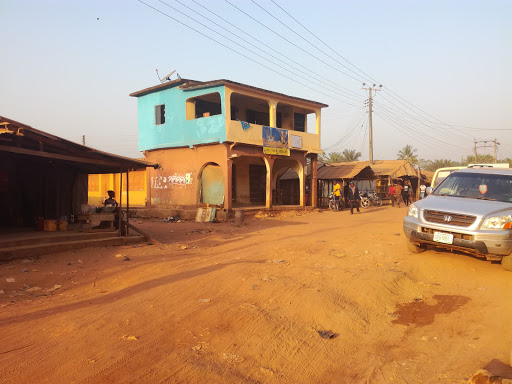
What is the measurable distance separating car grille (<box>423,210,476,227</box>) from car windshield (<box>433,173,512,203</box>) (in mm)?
964

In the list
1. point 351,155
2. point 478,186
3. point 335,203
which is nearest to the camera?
point 478,186

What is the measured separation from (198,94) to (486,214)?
15.1 m

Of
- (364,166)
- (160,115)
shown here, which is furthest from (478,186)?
(364,166)

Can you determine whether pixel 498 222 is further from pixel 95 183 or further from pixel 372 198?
pixel 95 183

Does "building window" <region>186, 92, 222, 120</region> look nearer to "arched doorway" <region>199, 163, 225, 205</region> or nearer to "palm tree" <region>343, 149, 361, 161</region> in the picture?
"arched doorway" <region>199, 163, 225, 205</region>

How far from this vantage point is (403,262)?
7328mm

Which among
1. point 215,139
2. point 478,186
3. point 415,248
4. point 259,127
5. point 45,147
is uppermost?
point 259,127

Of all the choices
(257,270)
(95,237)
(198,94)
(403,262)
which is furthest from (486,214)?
(198,94)

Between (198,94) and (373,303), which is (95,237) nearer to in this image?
(373,303)

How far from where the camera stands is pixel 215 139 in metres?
18.0

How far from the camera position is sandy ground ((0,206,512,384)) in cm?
327

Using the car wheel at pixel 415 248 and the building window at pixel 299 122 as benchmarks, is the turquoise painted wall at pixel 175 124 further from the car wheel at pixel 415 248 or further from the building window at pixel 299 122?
the car wheel at pixel 415 248

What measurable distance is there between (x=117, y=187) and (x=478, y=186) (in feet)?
71.1

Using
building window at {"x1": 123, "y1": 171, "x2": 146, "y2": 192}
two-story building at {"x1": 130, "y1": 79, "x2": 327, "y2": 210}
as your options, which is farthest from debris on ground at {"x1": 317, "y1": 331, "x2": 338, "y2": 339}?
building window at {"x1": 123, "y1": 171, "x2": 146, "y2": 192}
